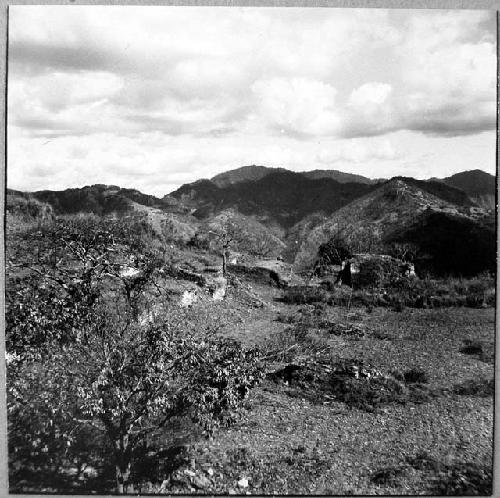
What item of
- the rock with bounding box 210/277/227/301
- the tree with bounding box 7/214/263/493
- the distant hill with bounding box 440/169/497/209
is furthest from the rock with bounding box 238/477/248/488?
the distant hill with bounding box 440/169/497/209

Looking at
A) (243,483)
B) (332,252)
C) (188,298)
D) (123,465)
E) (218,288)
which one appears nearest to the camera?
(123,465)

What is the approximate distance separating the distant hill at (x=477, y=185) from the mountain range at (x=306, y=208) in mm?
13

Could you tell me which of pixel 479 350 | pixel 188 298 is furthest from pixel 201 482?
pixel 479 350

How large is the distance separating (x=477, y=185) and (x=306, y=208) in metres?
8.14

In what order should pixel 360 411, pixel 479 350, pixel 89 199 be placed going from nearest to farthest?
pixel 479 350 < pixel 360 411 < pixel 89 199

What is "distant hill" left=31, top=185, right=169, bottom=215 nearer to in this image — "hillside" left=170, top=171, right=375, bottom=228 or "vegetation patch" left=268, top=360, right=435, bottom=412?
"hillside" left=170, top=171, right=375, bottom=228

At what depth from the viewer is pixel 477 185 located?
5715 millimetres

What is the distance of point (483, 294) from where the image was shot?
20.4 feet

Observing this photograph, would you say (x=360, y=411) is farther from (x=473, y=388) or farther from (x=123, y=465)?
(x=123, y=465)

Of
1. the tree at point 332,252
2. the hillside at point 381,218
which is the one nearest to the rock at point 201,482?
the hillside at point 381,218

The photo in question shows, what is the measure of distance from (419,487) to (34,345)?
4.52 m

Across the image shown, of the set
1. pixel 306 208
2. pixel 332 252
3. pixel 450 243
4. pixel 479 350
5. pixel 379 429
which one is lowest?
pixel 379 429

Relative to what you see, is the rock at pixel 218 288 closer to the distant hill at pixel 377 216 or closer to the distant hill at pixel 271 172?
the distant hill at pixel 271 172

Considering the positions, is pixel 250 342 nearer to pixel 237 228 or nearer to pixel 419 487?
pixel 419 487
